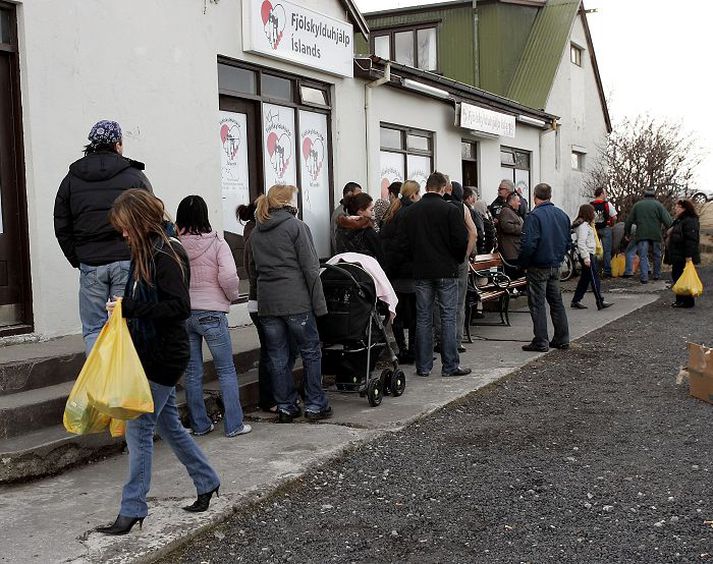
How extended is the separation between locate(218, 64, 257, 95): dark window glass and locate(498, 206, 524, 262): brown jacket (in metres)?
4.64

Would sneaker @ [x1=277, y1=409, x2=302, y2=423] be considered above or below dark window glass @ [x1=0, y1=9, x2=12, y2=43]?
below

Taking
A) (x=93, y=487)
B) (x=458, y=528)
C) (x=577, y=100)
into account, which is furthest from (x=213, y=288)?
(x=577, y=100)

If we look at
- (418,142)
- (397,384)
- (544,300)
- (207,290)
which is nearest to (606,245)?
(418,142)

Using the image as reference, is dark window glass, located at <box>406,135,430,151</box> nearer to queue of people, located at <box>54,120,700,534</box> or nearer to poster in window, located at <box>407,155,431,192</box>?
poster in window, located at <box>407,155,431,192</box>

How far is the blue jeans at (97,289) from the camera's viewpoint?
18.5 ft

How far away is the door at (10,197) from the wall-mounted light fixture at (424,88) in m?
7.05

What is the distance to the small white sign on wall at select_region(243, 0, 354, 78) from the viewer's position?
391 inches

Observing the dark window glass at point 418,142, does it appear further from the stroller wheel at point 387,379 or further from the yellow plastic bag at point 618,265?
the stroller wheel at point 387,379

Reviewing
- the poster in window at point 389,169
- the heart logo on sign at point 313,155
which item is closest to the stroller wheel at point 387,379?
the heart logo on sign at point 313,155

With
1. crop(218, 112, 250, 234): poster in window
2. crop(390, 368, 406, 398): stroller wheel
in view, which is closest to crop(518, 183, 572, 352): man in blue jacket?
crop(390, 368, 406, 398): stroller wheel

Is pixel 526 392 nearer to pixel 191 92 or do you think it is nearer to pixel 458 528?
pixel 458 528

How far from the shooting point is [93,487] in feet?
17.4

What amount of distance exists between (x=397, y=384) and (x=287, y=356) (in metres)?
1.27

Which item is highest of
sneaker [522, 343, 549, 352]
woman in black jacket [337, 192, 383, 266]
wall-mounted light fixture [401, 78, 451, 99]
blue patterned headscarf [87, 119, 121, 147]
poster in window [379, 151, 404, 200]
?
wall-mounted light fixture [401, 78, 451, 99]
